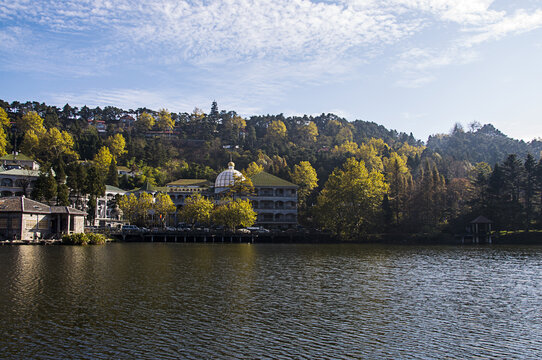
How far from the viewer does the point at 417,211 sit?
9325 centimetres

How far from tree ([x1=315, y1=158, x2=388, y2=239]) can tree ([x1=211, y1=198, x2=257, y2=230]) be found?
A: 45.0 ft

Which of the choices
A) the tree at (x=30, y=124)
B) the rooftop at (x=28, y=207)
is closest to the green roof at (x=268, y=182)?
the rooftop at (x=28, y=207)

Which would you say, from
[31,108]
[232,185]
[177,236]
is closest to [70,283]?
[177,236]

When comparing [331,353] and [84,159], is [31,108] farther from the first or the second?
[331,353]

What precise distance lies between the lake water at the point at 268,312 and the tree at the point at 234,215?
153ft

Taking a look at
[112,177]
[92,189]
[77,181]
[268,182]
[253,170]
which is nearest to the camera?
[77,181]

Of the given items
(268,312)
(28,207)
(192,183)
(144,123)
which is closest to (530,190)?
(192,183)

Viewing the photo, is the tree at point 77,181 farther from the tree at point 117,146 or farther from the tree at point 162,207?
the tree at point 117,146

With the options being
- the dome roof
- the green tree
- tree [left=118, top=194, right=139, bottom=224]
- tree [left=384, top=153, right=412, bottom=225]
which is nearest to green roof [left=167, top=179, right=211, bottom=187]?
the dome roof

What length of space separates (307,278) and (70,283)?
17.5 m

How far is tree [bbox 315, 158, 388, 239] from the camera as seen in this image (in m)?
88.8

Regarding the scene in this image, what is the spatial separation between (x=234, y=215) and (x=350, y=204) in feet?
72.5

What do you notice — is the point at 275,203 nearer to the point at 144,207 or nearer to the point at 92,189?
the point at 144,207

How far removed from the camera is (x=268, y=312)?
2545 cm
